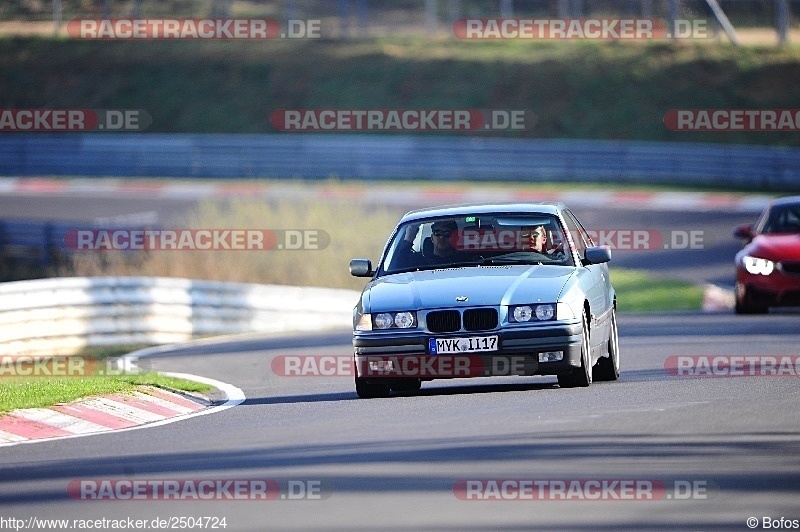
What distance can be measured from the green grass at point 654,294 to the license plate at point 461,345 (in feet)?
45.1

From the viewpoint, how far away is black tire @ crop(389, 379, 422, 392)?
1284 cm

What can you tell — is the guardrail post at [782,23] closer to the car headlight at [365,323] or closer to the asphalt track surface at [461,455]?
the asphalt track surface at [461,455]

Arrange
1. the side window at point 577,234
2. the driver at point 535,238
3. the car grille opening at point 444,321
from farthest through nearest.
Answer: the side window at point 577,234, the driver at point 535,238, the car grille opening at point 444,321

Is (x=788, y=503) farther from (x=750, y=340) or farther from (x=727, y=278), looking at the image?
(x=727, y=278)

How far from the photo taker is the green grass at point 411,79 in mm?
48219

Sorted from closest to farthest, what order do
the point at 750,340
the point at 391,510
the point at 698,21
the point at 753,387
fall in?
the point at 391,510, the point at 753,387, the point at 750,340, the point at 698,21

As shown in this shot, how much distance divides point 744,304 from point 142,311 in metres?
8.02

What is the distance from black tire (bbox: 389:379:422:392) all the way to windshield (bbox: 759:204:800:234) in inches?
367

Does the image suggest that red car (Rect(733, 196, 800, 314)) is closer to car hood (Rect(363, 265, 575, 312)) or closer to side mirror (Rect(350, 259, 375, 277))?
car hood (Rect(363, 265, 575, 312))

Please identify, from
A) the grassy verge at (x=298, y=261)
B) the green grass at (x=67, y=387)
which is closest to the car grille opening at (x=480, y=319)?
the green grass at (x=67, y=387)

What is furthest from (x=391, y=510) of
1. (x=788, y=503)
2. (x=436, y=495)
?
(x=788, y=503)

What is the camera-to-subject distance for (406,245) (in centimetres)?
1327

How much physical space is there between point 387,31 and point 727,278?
3030 cm

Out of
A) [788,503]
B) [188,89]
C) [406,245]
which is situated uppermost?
[188,89]
